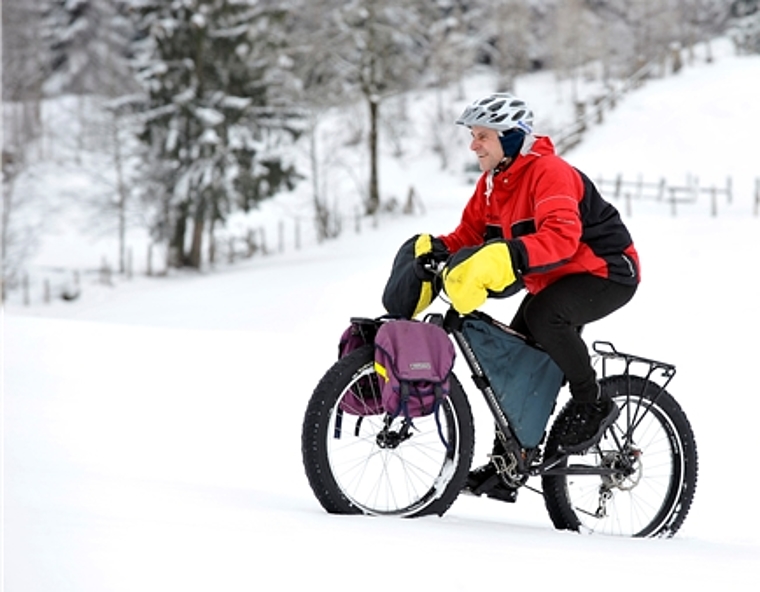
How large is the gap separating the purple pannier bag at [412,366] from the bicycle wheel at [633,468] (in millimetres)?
758

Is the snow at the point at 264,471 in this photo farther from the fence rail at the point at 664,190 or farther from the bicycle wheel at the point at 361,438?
the fence rail at the point at 664,190

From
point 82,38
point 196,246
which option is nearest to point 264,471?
point 196,246

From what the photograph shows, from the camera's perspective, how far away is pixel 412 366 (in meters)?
3.87

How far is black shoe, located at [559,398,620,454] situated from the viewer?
4.38 meters

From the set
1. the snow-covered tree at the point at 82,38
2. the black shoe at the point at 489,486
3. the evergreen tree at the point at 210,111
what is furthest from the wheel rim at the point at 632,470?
the snow-covered tree at the point at 82,38

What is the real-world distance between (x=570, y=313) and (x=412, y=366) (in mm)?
728

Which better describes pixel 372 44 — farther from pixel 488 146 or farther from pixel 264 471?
pixel 488 146

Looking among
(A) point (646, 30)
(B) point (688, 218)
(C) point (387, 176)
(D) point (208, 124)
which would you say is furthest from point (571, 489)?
(A) point (646, 30)

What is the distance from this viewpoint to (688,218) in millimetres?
27719

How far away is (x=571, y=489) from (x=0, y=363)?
5.39 m

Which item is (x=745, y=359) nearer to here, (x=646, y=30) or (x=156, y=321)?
(x=156, y=321)

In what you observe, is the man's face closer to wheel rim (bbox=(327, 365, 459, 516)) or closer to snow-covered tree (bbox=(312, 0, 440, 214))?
wheel rim (bbox=(327, 365, 459, 516))

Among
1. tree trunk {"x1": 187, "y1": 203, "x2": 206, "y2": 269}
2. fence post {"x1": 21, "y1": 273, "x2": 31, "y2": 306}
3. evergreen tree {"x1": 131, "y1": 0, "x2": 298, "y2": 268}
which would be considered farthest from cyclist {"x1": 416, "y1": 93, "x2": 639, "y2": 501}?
fence post {"x1": 21, "y1": 273, "x2": 31, "y2": 306}

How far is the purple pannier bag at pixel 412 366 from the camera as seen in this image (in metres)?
3.86
